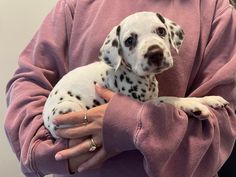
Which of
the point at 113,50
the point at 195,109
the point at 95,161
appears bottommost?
the point at 95,161

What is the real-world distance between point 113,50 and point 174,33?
0.50 feet

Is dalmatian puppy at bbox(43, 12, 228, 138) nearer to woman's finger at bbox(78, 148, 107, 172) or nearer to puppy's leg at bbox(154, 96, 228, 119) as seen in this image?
puppy's leg at bbox(154, 96, 228, 119)

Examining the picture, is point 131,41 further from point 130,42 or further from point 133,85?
point 133,85

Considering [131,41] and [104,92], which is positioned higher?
[131,41]

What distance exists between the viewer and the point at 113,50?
0.97 meters

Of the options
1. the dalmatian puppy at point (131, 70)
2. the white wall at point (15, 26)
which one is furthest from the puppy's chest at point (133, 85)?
the white wall at point (15, 26)

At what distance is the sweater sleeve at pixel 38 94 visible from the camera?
1.00 meters

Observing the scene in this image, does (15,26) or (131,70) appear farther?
(15,26)

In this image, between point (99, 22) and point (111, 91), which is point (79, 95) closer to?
point (111, 91)

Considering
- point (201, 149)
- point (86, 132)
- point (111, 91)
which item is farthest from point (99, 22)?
point (201, 149)

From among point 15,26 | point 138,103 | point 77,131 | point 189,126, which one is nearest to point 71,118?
point 77,131

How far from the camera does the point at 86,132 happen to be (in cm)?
95

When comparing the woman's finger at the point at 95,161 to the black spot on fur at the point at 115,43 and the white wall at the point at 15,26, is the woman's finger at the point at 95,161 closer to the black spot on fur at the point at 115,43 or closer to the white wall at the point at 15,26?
the black spot on fur at the point at 115,43

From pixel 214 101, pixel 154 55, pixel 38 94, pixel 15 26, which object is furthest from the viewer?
pixel 15 26
